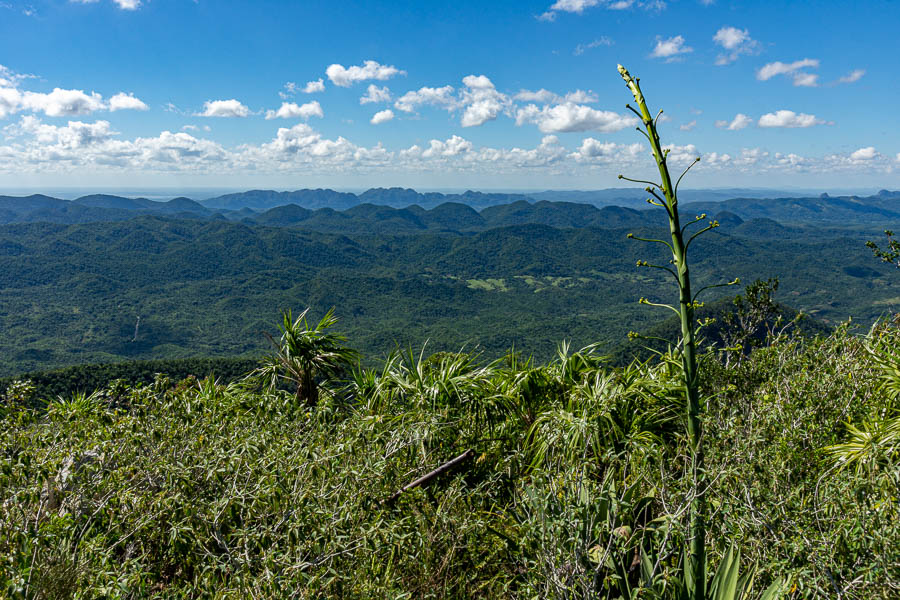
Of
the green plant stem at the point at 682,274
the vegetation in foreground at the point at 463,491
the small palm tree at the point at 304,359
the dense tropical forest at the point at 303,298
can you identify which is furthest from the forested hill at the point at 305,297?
the green plant stem at the point at 682,274

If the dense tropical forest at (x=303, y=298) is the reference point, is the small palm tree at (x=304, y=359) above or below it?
above

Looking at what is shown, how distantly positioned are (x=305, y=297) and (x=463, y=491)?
492 feet

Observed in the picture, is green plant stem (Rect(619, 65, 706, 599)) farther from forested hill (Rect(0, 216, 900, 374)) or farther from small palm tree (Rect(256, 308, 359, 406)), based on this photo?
forested hill (Rect(0, 216, 900, 374))

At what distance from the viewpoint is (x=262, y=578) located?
7.25 feet

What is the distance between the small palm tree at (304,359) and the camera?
663 cm

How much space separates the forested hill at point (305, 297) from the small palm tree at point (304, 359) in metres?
77.7

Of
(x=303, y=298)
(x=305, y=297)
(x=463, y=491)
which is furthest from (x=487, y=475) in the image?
(x=305, y=297)

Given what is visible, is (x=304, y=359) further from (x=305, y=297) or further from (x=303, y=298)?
(x=305, y=297)

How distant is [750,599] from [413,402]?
3.24 metres

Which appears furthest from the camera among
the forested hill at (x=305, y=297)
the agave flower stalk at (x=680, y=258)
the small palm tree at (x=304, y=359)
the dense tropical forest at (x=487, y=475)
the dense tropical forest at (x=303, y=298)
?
the forested hill at (x=305, y=297)

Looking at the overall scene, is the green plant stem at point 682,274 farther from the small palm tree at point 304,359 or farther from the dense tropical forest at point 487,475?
the small palm tree at point 304,359

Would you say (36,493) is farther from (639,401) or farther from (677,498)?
(639,401)

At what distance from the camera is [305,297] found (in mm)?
147625

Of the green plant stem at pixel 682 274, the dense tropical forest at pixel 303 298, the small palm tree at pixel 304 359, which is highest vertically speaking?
the green plant stem at pixel 682 274
